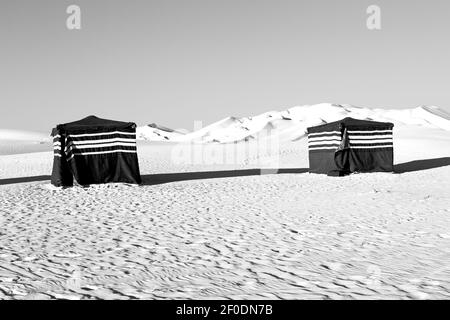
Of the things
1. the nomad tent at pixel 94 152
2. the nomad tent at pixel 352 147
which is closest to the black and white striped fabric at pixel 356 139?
the nomad tent at pixel 352 147

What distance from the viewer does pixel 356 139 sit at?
Answer: 65.2 ft

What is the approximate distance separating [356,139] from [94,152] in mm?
10509

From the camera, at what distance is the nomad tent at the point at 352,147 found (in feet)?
64.4

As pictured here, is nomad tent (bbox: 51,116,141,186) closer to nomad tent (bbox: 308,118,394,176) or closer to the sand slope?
the sand slope

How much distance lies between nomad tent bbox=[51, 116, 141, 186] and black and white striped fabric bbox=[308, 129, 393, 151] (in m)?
8.07

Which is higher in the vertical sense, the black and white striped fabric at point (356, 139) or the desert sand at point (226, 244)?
the black and white striped fabric at point (356, 139)

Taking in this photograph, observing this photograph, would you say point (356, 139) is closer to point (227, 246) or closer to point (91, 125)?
point (91, 125)

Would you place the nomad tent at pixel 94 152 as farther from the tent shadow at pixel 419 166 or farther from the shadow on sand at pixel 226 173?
the tent shadow at pixel 419 166

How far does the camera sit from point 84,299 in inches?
180

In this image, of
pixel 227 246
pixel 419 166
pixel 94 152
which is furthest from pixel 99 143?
pixel 419 166

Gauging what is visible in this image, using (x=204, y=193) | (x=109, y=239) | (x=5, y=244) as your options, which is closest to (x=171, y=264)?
(x=109, y=239)

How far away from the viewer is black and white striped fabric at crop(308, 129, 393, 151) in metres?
19.7

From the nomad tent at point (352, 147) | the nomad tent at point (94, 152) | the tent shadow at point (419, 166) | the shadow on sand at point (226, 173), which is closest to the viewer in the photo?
the nomad tent at point (94, 152)

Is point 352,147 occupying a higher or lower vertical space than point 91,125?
lower
